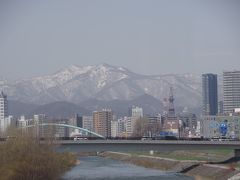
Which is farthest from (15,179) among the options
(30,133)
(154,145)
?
(154,145)

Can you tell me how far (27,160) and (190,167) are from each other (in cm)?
3786

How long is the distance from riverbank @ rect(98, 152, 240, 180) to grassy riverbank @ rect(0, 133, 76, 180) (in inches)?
771

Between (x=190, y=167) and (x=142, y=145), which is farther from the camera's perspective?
(x=190, y=167)

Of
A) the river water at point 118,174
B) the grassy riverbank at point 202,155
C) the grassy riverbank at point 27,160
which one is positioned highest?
A: the grassy riverbank at point 27,160

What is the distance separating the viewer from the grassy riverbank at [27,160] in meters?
59.0

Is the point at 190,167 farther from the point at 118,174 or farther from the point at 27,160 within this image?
the point at 27,160

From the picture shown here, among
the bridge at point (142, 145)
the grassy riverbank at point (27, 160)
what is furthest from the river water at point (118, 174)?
the grassy riverbank at point (27, 160)

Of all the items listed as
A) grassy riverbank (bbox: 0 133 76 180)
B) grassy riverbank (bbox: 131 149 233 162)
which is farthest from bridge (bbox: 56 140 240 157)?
grassy riverbank (bbox: 0 133 76 180)

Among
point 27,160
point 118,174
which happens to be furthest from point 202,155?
point 27,160

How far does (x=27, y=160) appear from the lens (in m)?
61.1

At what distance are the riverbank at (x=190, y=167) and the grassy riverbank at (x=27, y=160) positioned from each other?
1958cm

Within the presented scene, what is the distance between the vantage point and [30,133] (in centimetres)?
7169

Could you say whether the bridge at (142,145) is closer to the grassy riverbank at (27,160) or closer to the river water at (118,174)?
the river water at (118,174)

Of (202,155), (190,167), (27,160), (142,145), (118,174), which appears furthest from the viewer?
(202,155)
